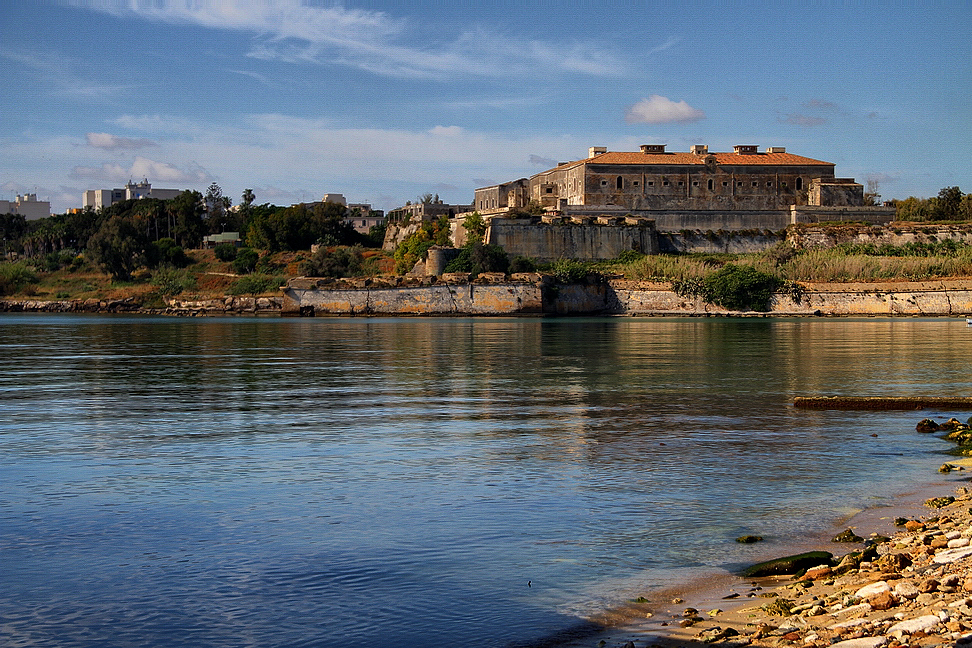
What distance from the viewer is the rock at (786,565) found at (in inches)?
273

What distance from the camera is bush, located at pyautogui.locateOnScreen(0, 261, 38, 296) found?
285 ft

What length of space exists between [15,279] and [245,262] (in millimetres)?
23958

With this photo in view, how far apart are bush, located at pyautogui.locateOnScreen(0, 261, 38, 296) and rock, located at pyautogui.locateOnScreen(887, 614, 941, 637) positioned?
304ft

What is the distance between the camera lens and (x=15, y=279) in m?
87.9

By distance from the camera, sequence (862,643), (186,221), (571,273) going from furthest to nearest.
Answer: (186,221) < (571,273) < (862,643)

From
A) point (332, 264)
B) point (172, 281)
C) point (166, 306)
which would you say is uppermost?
point (332, 264)

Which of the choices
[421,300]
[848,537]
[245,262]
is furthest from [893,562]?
[245,262]

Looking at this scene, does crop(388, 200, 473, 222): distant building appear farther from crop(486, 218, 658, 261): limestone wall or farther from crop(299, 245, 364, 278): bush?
crop(486, 218, 658, 261): limestone wall

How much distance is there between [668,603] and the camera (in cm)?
636

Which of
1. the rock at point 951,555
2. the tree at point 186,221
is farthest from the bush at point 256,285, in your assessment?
the rock at point 951,555

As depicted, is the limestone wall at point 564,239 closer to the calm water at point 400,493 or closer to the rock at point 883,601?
the calm water at point 400,493

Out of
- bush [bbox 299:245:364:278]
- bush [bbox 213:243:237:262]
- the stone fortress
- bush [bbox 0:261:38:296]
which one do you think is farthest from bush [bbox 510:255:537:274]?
bush [bbox 0:261:38:296]

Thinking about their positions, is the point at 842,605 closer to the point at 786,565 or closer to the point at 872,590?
the point at 872,590

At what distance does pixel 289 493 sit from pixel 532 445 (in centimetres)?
387
